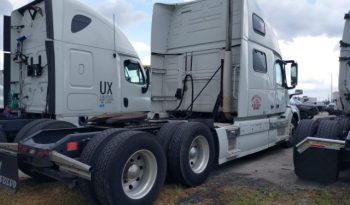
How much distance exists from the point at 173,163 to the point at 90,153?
1576mm

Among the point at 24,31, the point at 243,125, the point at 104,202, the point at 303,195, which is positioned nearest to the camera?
the point at 104,202

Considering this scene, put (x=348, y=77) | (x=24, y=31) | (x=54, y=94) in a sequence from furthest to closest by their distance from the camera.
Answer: (x=24, y=31) < (x=54, y=94) < (x=348, y=77)

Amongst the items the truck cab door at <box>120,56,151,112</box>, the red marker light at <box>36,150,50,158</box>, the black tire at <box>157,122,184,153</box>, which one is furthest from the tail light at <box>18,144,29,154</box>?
the truck cab door at <box>120,56,151,112</box>

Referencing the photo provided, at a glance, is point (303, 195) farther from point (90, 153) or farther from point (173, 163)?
point (90, 153)

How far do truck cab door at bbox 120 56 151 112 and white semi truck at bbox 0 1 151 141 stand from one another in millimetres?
38

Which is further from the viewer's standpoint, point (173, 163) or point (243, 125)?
point (243, 125)

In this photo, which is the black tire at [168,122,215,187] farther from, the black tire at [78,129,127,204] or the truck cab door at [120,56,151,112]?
the truck cab door at [120,56,151,112]

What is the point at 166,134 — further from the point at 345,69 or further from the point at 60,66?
the point at 345,69

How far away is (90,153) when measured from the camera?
4312mm

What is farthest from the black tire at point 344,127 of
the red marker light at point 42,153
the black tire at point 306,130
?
the red marker light at point 42,153

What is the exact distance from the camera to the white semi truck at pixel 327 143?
5594 mm

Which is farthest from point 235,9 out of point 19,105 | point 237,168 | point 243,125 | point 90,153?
point 19,105

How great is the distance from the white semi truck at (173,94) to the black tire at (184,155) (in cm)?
2

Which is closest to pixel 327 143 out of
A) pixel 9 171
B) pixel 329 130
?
pixel 329 130
